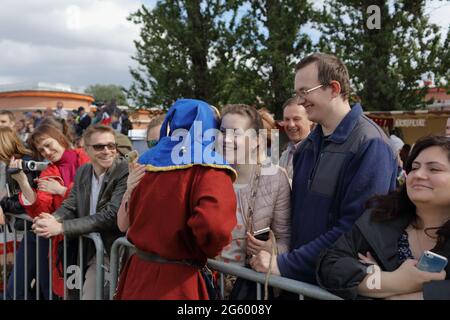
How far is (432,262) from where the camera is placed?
5.65 feet

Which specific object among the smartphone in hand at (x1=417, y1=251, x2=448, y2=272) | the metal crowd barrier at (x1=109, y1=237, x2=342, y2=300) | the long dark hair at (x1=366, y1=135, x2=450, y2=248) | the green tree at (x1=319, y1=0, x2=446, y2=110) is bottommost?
the metal crowd barrier at (x1=109, y1=237, x2=342, y2=300)

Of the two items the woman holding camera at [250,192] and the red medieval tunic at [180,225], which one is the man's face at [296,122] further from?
the red medieval tunic at [180,225]

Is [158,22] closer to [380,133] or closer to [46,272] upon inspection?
[46,272]

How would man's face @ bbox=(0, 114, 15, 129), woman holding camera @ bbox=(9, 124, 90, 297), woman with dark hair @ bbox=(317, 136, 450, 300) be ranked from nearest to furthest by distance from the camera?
woman with dark hair @ bbox=(317, 136, 450, 300) → woman holding camera @ bbox=(9, 124, 90, 297) → man's face @ bbox=(0, 114, 15, 129)

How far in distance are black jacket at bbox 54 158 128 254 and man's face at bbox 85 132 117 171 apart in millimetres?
56

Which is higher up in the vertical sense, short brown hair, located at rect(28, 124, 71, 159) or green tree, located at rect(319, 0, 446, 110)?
green tree, located at rect(319, 0, 446, 110)

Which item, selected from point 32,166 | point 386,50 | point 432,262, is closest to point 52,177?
point 32,166

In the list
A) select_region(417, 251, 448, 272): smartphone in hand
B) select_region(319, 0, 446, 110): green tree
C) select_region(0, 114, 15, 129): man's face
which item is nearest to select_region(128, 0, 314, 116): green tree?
select_region(319, 0, 446, 110): green tree

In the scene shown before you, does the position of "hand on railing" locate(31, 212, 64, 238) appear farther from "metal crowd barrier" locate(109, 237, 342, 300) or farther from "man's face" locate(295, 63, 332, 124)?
"man's face" locate(295, 63, 332, 124)

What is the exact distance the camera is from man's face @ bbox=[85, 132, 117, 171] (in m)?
3.32

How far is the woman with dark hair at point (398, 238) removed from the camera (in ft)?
5.98

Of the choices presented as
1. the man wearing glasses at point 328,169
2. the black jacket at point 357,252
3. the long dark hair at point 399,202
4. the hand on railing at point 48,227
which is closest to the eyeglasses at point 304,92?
the man wearing glasses at point 328,169

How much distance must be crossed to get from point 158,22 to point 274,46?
337cm
